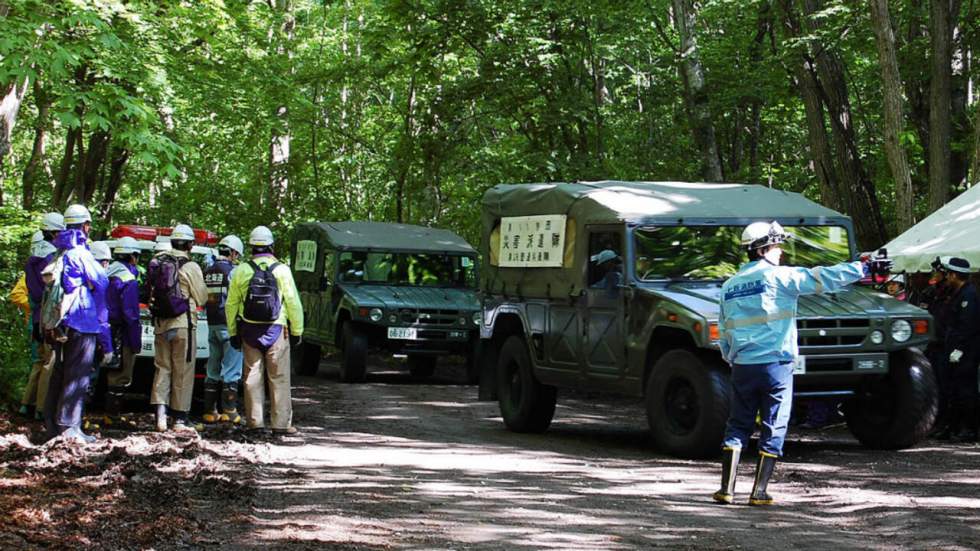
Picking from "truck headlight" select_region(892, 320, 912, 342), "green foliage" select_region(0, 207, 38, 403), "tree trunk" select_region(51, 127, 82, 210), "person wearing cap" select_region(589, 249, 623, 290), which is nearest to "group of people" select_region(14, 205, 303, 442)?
"green foliage" select_region(0, 207, 38, 403)

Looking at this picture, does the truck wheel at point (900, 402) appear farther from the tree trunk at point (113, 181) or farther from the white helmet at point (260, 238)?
the tree trunk at point (113, 181)

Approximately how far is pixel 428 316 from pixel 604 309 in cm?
768

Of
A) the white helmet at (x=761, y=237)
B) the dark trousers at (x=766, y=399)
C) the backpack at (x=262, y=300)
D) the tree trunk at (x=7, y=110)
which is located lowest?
the dark trousers at (x=766, y=399)

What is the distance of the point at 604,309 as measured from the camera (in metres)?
11.7

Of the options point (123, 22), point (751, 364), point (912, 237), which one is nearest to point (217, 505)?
point (751, 364)

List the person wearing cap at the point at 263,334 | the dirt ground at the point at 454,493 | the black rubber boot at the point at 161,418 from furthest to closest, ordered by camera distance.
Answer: the black rubber boot at the point at 161,418 < the person wearing cap at the point at 263,334 < the dirt ground at the point at 454,493

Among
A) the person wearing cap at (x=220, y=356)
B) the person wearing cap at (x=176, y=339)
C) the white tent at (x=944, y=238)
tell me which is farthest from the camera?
the white tent at (x=944, y=238)

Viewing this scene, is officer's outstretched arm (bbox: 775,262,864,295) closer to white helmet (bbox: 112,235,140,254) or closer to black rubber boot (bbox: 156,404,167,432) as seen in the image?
black rubber boot (bbox: 156,404,167,432)

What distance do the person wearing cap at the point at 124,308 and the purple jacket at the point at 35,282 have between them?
24.4 inches

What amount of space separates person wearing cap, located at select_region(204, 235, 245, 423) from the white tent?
7.38 meters

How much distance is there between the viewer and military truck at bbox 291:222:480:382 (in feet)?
62.3

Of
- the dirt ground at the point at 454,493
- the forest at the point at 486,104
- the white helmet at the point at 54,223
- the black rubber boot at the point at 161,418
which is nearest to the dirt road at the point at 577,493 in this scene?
the dirt ground at the point at 454,493

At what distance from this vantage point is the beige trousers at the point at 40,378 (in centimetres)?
1188

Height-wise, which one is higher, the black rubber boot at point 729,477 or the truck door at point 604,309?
the truck door at point 604,309
